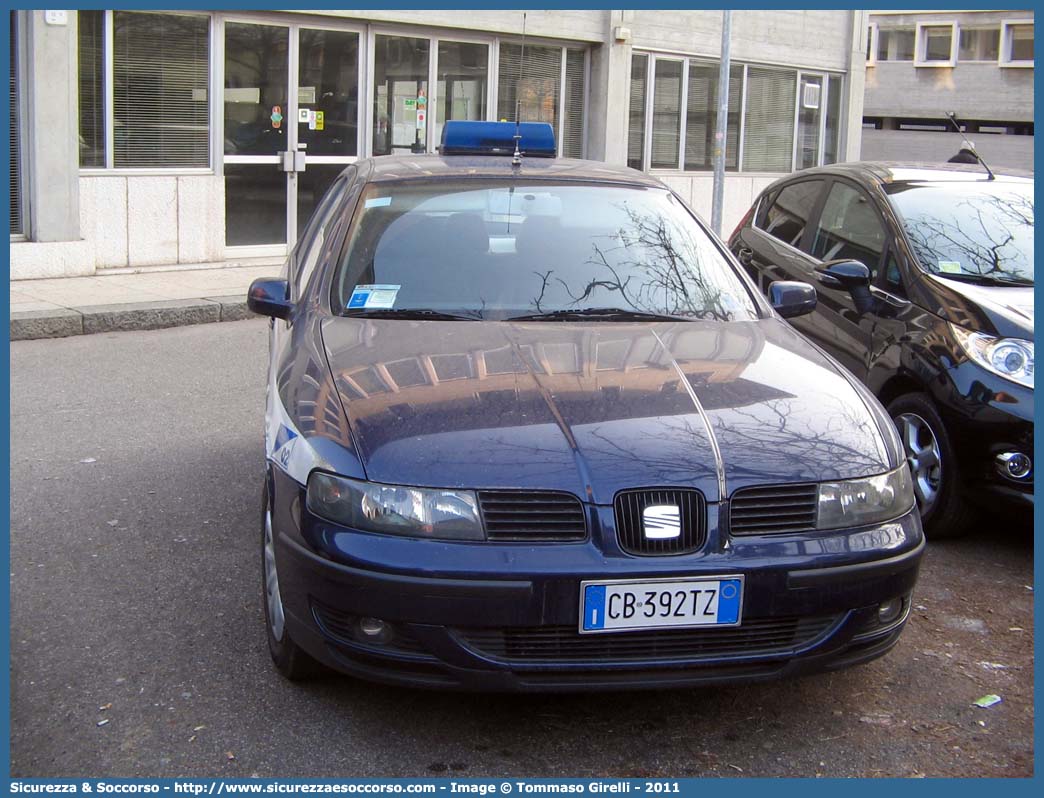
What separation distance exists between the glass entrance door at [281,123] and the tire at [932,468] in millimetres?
9476

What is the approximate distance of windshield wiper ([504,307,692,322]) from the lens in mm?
4480

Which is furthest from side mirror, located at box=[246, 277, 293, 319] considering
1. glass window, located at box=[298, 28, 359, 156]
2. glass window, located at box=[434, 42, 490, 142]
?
glass window, located at box=[434, 42, 490, 142]

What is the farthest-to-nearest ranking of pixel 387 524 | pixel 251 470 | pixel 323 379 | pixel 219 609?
pixel 251 470 < pixel 219 609 < pixel 323 379 < pixel 387 524

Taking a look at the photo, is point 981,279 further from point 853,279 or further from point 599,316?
point 599,316

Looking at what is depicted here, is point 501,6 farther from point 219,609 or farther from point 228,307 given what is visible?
point 219,609

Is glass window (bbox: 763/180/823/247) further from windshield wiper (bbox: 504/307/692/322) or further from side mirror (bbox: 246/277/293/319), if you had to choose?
side mirror (bbox: 246/277/293/319)

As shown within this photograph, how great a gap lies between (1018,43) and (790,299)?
1975 inches

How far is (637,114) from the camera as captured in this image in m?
18.1

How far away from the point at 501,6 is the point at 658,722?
43.1 feet

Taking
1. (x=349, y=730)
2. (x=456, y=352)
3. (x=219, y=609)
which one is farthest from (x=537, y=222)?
(x=349, y=730)

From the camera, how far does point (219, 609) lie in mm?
4453

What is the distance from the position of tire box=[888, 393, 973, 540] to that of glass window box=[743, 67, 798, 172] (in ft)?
49.1

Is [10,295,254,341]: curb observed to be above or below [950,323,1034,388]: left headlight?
below

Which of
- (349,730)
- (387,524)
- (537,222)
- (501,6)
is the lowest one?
(349,730)
